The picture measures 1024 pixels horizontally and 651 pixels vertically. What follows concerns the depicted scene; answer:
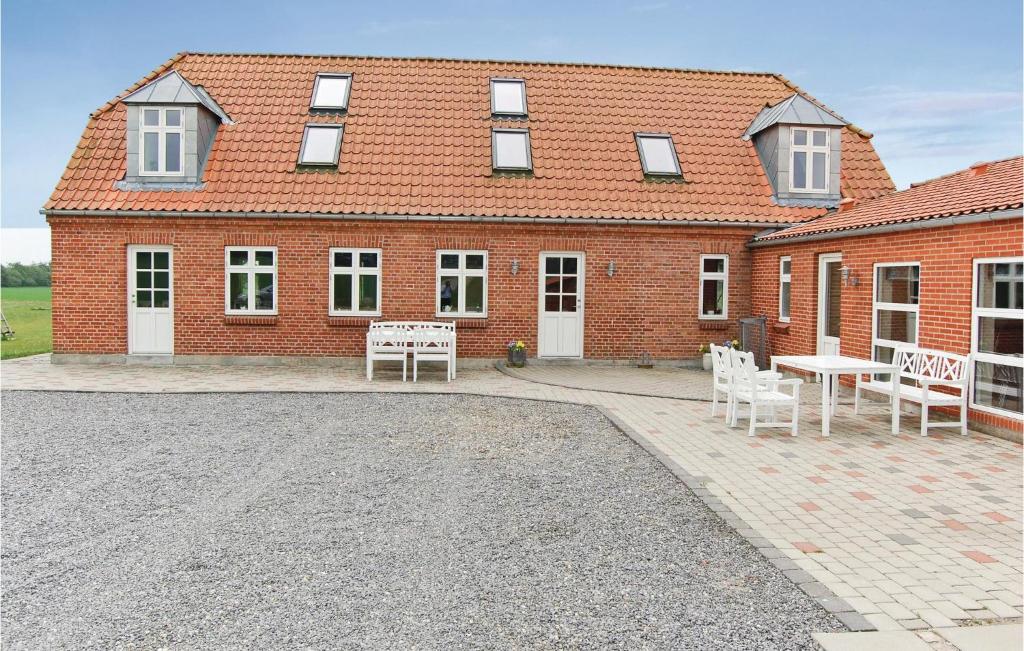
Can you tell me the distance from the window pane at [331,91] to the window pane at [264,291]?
4.72m

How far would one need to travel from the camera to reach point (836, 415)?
10734mm

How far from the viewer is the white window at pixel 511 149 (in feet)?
55.8

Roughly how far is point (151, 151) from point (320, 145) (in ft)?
11.7

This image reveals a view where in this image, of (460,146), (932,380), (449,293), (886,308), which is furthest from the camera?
(460,146)

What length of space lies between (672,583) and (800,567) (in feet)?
3.03

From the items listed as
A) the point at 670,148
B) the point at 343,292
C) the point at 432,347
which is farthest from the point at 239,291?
the point at 670,148

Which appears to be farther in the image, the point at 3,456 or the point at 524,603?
the point at 3,456

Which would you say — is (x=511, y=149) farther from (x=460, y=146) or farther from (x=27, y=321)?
(x=27, y=321)

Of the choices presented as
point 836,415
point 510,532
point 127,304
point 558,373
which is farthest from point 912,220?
point 127,304

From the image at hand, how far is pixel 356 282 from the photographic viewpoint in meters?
16.0

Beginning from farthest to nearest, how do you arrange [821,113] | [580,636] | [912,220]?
[821,113], [912,220], [580,636]

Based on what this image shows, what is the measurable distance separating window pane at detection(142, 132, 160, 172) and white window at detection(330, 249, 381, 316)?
174 inches

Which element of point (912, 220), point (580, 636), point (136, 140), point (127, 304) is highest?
point (136, 140)

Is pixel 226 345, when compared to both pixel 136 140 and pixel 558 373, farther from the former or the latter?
pixel 558 373
